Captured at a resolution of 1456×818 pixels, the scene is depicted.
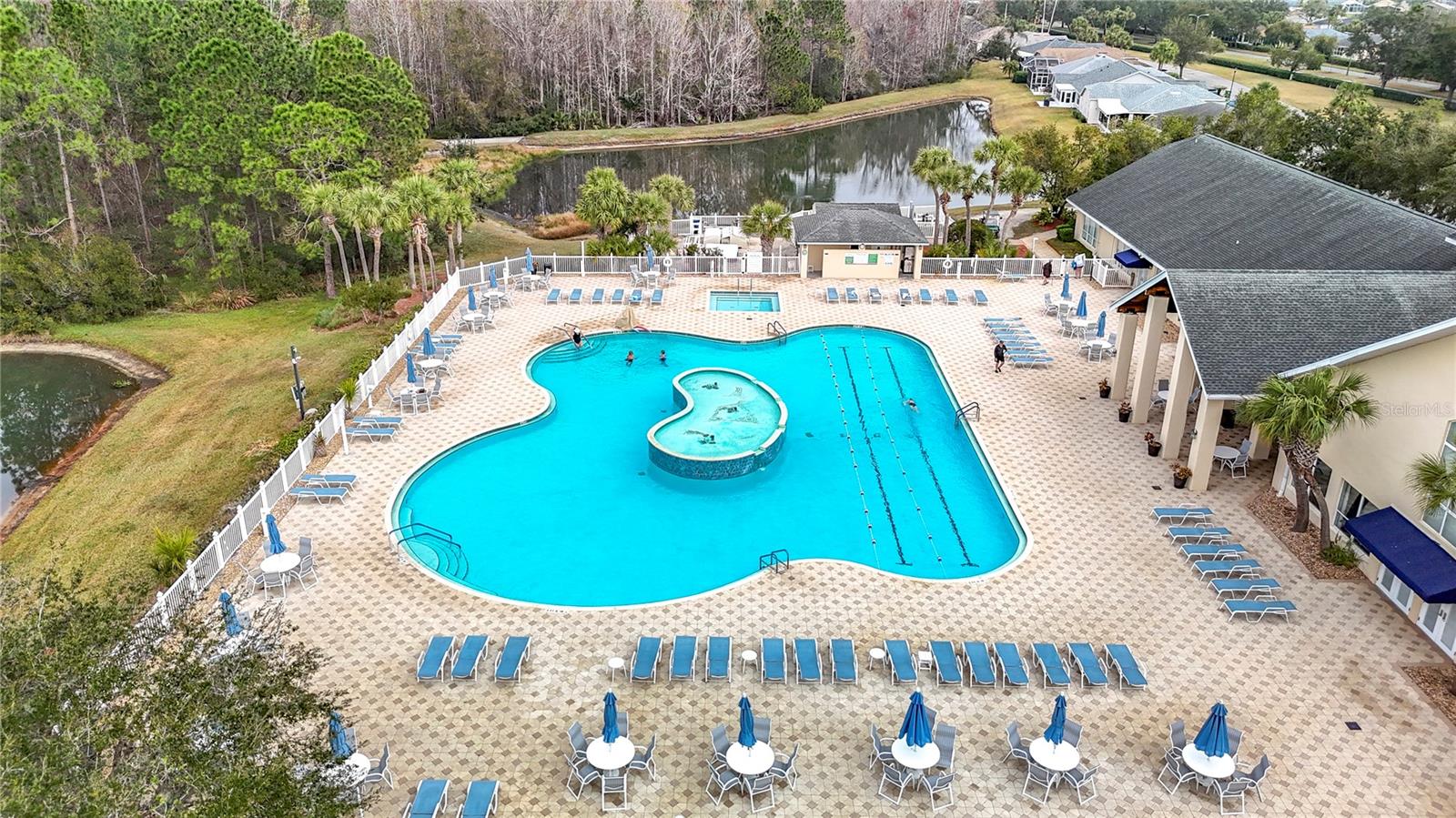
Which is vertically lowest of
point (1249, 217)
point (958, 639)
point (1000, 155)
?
point (958, 639)

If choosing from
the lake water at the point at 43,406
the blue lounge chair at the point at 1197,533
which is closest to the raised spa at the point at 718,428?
the blue lounge chair at the point at 1197,533

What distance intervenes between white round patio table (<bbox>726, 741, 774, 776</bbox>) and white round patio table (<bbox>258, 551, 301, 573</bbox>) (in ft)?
36.3

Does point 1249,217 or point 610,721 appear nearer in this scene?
point 610,721

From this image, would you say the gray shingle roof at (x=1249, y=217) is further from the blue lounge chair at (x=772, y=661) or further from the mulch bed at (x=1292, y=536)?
the blue lounge chair at (x=772, y=661)

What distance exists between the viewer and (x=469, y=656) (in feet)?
60.6

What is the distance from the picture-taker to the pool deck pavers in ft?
51.8

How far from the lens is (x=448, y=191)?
4150cm

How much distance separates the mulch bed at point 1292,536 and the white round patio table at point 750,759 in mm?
14084

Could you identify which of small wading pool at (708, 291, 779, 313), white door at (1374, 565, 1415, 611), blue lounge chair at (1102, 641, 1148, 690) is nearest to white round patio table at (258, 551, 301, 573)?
Result: blue lounge chair at (1102, 641, 1148, 690)

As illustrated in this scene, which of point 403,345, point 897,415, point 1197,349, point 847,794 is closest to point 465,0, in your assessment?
point 403,345

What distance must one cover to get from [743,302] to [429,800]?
89.2 ft

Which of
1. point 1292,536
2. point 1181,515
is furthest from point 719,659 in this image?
point 1292,536

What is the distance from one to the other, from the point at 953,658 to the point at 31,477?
28612 mm

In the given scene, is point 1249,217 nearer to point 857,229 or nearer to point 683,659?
point 857,229
